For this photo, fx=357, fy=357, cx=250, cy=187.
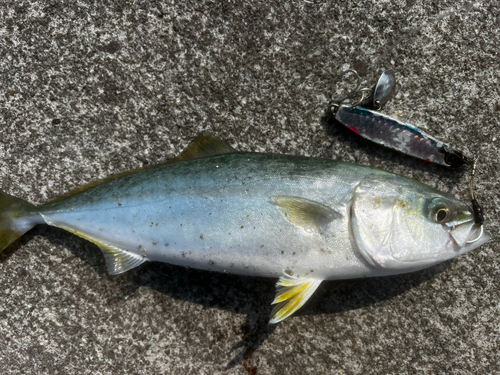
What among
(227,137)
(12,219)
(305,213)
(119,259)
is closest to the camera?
(305,213)

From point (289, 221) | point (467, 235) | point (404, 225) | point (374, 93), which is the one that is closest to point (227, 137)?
point (289, 221)

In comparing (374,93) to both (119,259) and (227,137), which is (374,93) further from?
(119,259)

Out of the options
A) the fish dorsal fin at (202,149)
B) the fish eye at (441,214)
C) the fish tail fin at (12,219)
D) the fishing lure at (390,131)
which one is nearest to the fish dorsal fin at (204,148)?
the fish dorsal fin at (202,149)

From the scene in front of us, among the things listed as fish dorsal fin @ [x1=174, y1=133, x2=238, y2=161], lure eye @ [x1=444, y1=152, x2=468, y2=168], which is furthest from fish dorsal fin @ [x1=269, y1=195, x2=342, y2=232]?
lure eye @ [x1=444, y1=152, x2=468, y2=168]

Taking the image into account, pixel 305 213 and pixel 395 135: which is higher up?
pixel 395 135

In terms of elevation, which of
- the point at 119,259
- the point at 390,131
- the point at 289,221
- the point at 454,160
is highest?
the point at 390,131

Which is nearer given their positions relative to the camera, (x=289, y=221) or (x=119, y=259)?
(x=289, y=221)

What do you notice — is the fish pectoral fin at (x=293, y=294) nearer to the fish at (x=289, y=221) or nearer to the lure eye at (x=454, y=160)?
the fish at (x=289, y=221)

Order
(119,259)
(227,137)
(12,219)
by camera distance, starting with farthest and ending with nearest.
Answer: (227,137)
(12,219)
(119,259)
